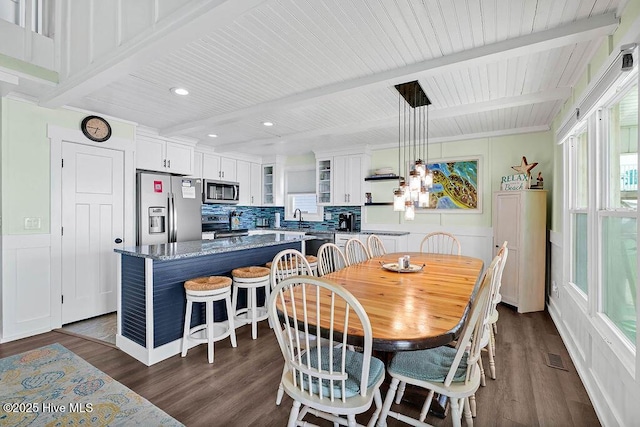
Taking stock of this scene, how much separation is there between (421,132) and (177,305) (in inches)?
149

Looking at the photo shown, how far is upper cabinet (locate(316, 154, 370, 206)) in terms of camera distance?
17.6ft

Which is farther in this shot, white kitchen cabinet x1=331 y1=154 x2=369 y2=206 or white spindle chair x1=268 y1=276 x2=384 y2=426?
white kitchen cabinet x1=331 y1=154 x2=369 y2=206

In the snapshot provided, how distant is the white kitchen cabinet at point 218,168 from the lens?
17.7ft

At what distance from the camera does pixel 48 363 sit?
8.28ft

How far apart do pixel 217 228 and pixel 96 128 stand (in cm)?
224

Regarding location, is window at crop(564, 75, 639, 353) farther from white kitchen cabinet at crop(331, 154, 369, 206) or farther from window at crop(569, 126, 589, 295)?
white kitchen cabinet at crop(331, 154, 369, 206)

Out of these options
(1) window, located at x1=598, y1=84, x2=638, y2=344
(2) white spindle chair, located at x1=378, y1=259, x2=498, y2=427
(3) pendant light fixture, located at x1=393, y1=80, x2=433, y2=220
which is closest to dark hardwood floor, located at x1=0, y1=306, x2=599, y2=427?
(2) white spindle chair, located at x1=378, y1=259, x2=498, y2=427

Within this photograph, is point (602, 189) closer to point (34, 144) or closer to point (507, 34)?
point (507, 34)

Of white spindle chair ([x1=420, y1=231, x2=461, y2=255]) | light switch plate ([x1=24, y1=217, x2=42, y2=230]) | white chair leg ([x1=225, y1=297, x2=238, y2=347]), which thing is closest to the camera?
white chair leg ([x1=225, y1=297, x2=238, y2=347])

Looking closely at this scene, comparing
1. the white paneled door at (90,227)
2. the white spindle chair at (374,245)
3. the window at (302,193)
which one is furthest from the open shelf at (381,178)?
the white paneled door at (90,227)

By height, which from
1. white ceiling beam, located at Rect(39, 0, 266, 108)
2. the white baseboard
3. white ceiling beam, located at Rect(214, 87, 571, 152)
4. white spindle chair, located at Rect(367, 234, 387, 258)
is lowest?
the white baseboard

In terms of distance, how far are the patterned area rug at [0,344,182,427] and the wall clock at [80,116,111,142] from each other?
2313mm

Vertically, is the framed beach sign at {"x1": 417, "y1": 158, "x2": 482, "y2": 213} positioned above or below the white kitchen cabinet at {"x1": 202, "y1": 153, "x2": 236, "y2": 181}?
below

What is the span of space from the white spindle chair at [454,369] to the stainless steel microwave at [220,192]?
14.2ft
